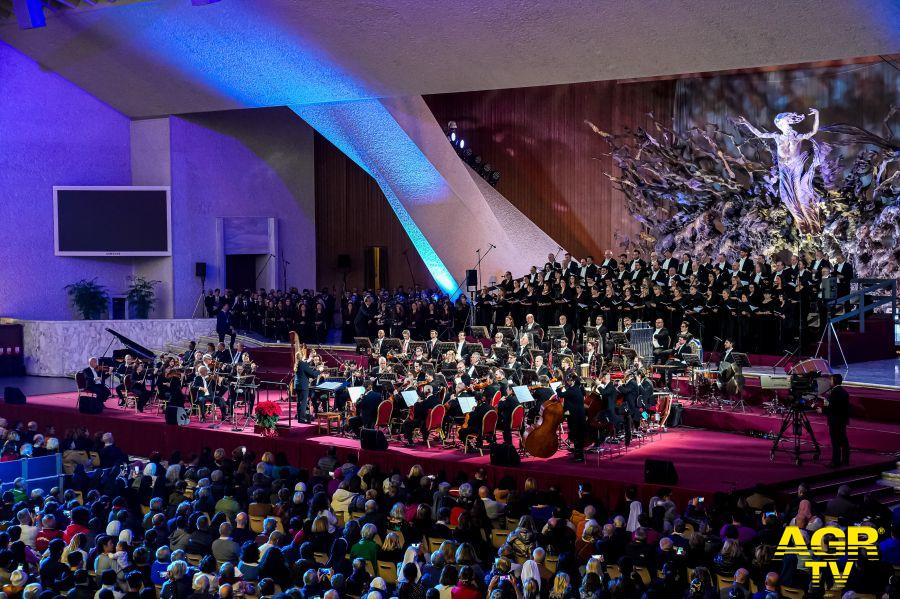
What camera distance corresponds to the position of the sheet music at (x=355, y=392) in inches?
531

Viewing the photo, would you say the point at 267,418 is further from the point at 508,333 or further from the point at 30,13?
the point at 30,13

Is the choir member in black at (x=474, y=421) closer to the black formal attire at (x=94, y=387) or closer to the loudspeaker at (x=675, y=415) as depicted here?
the loudspeaker at (x=675, y=415)

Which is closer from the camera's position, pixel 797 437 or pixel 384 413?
pixel 797 437

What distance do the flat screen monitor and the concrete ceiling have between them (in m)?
2.14

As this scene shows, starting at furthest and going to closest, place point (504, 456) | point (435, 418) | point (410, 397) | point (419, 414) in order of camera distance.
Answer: point (419, 414) < point (435, 418) < point (410, 397) < point (504, 456)

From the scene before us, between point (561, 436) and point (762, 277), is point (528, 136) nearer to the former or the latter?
point (762, 277)

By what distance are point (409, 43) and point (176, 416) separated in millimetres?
7573

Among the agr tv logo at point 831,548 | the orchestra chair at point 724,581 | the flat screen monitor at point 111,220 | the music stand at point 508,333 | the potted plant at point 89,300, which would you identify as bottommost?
the orchestra chair at point 724,581

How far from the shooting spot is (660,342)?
15250mm

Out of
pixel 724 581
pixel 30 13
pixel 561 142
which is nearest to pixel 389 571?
pixel 724 581

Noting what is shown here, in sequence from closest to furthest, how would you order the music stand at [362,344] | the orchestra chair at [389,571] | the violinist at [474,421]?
the orchestra chair at [389,571] → the violinist at [474,421] → the music stand at [362,344]

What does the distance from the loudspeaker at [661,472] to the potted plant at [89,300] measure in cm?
1501

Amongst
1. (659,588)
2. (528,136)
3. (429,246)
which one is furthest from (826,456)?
(528,136)

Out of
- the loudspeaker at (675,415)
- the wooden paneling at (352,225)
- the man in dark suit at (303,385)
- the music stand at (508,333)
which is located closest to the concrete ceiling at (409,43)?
the music stand at (508,333)
